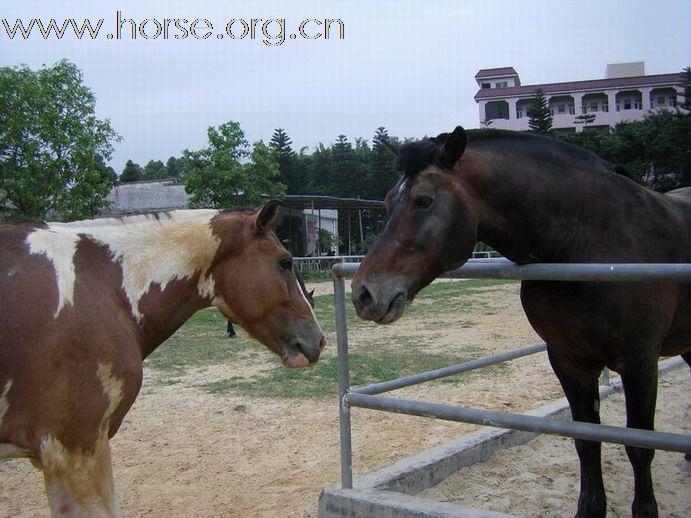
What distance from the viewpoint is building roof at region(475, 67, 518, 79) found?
6141cm

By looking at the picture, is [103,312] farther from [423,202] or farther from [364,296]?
[423,202]

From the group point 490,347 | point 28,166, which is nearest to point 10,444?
point 490,347

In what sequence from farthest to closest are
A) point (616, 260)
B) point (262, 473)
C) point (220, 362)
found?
1. point (220, 362)
2. point (262, 473)
3. point (616, 260)

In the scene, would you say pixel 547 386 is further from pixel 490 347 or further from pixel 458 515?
pixel 458 515

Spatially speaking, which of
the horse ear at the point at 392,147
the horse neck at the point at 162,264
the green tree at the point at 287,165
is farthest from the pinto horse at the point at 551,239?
the green tree at the point at 287,165

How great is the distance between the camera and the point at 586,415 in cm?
285

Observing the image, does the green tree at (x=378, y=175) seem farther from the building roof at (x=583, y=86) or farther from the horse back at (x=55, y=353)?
the horse back at (x=55, y=353)

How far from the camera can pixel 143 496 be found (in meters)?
3.69

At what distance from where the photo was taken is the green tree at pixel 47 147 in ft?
57.8

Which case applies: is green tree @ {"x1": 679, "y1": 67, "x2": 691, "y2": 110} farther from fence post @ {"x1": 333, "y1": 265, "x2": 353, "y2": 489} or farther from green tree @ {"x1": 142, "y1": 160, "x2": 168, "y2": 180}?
green tree @ {"x1": 142, "y1": 160, "x2": 168, "y2": 180}

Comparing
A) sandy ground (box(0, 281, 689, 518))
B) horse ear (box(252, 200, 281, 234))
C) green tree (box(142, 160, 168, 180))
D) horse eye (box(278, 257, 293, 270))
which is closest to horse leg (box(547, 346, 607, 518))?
sandy ground (box(0, 281, 689, 518))

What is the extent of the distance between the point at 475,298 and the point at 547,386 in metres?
10.3

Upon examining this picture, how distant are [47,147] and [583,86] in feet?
164

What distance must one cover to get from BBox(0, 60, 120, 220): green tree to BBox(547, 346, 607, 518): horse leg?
17493 mm
